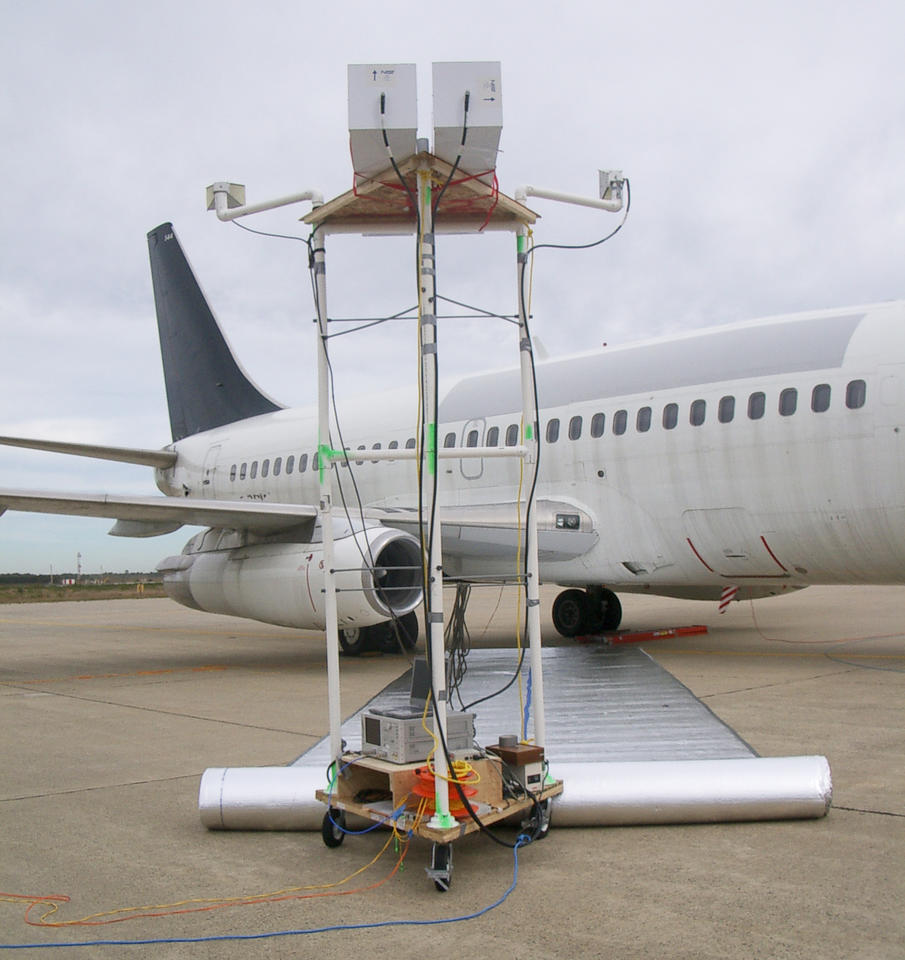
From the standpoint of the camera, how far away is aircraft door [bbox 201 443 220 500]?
55.4 feet

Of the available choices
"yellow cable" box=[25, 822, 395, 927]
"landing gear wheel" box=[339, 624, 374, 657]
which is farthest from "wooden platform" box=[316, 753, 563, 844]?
"landing gear wheel" box=[339, 624, 374, 657]

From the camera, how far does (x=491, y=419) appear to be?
12.4 meters

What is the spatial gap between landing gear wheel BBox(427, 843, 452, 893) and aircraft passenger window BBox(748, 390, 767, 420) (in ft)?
23.8

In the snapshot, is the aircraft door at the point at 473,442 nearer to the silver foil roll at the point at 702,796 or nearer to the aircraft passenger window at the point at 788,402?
the aircraft passenger window at the point at 788,402

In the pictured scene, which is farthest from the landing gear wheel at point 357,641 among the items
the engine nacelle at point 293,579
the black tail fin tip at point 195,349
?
the black tail fin tip at point 195,349

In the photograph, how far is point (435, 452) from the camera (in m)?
3.98

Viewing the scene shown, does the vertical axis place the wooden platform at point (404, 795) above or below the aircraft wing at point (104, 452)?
below

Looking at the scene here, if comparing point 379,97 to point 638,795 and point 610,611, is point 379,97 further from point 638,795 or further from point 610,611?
point 610,611

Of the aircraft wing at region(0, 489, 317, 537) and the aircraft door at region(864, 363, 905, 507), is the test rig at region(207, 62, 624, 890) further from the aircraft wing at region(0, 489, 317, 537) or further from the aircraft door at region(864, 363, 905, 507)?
the aircraft wing at region(0, 489, 317, 537)

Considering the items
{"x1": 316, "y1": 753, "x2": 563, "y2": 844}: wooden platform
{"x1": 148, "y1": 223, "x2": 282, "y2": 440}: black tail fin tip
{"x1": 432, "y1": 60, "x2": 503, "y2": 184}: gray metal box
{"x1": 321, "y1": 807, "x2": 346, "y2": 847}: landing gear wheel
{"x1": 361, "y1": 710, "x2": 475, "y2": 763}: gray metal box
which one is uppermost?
{"x1": 148, "y1": 223, "x2": 282, "y2": 440}: black tail fin tip

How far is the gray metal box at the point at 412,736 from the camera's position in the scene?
162 inches

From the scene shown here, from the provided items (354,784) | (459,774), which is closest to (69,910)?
(354,784)

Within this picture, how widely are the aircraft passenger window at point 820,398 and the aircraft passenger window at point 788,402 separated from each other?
18 cm

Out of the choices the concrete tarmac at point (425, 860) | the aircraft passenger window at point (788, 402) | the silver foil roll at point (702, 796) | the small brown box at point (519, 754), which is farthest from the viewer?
the aircraft passenger window at point (788, 402)
